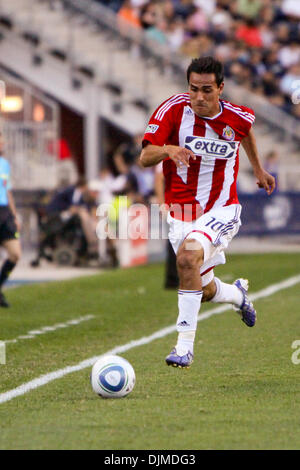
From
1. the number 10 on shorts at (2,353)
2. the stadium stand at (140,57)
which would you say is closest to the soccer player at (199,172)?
the number 10 on shorts at (2,353)

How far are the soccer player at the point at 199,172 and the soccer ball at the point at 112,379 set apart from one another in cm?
74

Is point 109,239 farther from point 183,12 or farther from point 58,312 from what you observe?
point 183,12

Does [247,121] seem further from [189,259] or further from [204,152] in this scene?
[189,259]

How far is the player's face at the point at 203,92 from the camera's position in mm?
7242

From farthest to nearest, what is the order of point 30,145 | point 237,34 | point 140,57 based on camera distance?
point 237,34 → point 140,57 → point 30,145

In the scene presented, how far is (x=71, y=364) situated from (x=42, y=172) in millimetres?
13851

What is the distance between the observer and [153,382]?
7031mm

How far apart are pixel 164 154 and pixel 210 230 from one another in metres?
0.76

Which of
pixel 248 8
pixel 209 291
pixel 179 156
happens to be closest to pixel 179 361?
pixel 209 291

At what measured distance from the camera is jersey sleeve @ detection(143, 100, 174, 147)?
7.25 meters

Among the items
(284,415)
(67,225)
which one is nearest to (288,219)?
(67,225)

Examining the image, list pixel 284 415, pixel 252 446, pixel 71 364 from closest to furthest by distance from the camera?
pixel 252 446 < pixel 284 415 < pixel 71 364

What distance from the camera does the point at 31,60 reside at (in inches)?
963

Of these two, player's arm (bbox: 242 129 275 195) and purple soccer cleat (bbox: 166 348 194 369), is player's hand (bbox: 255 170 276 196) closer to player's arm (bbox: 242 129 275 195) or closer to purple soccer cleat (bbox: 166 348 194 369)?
player's arm (bbox: 242 129 275 195)
